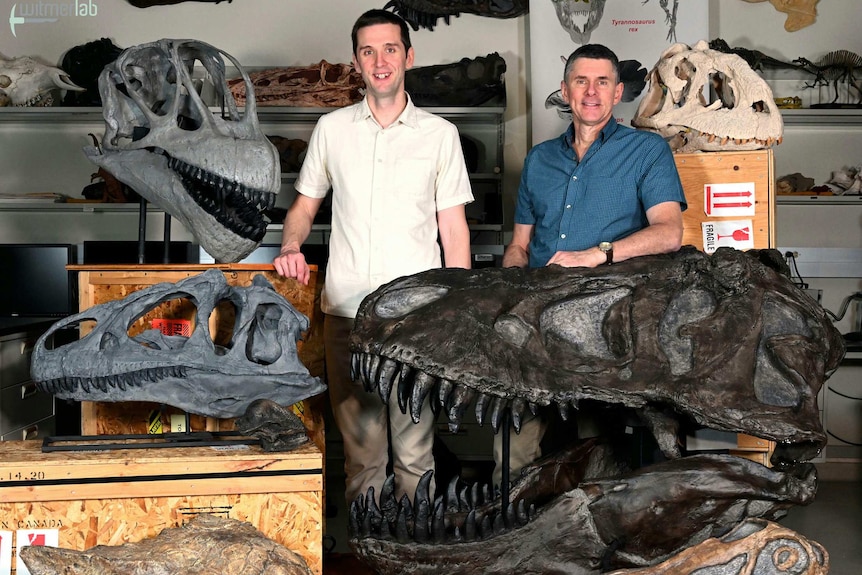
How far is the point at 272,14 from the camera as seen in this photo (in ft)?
22.6

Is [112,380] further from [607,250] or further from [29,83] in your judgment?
[29,83]

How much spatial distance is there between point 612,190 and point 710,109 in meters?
0.92

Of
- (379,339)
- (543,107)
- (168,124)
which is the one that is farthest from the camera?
(543,107)

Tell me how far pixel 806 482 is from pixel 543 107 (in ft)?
14.9

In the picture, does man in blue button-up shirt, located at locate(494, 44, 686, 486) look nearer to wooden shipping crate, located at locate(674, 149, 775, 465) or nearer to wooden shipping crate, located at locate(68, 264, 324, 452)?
wooden shipping crate, located at locate(674, 149, 775, 465)

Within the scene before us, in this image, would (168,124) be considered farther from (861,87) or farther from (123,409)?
(861,87)

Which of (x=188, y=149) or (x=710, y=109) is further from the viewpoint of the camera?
(x=710, y=109)

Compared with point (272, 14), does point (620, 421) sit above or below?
below

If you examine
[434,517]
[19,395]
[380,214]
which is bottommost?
[19,395]

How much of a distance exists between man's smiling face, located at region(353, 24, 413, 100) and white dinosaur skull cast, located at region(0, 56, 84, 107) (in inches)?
135

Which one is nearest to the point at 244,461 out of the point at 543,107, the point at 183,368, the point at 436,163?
the point at 183,368

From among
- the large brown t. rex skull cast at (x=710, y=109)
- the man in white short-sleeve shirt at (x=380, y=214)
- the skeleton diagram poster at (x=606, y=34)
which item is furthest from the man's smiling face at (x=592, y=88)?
the skeleton diagram poster at (x=606, y=34)

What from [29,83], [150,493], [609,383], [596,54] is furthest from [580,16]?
[150,493]

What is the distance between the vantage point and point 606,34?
665 centimetres
